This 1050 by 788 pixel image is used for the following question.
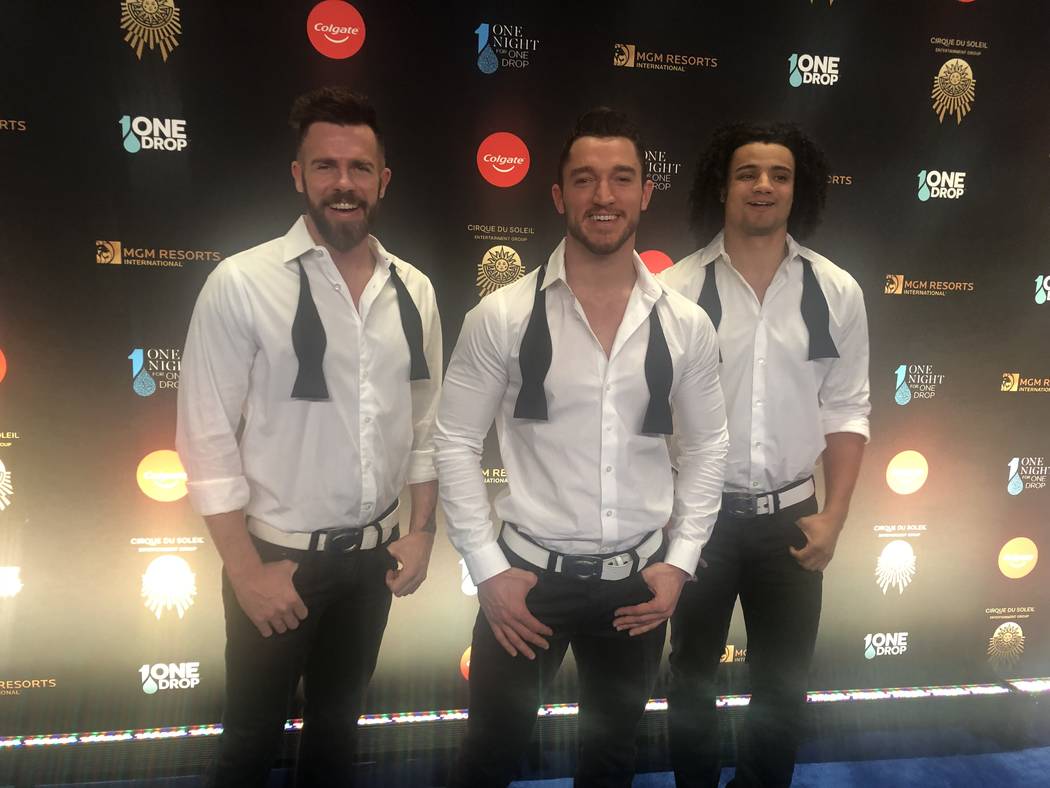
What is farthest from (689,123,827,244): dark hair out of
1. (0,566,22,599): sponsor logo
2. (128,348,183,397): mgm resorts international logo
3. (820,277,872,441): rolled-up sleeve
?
(0,566,22,599): sponsor logo

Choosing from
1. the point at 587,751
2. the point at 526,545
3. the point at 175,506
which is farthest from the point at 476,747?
the point at 175,506

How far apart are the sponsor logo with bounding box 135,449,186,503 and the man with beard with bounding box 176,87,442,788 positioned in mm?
755

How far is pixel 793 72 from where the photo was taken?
248 cm

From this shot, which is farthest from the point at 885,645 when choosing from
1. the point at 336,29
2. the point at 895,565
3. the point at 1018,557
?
the point at 336,29

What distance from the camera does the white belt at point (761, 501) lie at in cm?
195

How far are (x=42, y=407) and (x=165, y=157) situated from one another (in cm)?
108

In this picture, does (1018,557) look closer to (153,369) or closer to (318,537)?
(318,537)

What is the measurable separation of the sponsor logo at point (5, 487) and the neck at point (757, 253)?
2834 mm

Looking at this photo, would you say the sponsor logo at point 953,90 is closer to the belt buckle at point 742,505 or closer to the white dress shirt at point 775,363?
the white dress shirt at point 775,363

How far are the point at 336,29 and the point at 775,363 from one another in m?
2.01

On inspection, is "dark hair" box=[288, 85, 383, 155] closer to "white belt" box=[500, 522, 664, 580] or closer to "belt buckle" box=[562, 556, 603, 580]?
"white belt" box=[500, 522, 664, 580]

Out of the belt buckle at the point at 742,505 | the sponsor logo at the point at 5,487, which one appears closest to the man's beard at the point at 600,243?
the belt buckle at the point at 742,505

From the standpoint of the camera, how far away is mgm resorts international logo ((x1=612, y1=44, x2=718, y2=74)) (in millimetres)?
2373

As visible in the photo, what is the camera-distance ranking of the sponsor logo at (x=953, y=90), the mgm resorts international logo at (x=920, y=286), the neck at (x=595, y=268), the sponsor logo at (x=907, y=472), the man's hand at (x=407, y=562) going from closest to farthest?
the neck at (x=595, y=268) < the man's hand at (x=407, y=562) < the sponsor logo at (x=953, y=90) < the mgm resorts international logo at (x=920, y=286) < the sponsor logo at (x=907, y=472)
